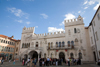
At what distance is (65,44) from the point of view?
25.4m

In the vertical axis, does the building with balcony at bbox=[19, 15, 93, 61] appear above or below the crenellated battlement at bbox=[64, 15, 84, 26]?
below

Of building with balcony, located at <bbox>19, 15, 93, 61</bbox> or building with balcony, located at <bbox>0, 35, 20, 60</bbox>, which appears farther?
building with balcony, located at <bbox>0, 35, 20, 60</bbox>

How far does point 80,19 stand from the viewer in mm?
25625

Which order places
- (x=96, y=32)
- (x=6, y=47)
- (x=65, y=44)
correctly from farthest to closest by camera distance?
(x=6, y=47), (x=65, y=44), (x=96, y=32)

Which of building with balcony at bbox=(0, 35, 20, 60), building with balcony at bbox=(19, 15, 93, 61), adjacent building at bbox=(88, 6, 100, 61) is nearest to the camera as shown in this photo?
adjacent building at bbox=(88, 6, 100, 61)

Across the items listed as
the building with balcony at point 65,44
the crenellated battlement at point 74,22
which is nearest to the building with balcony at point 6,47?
the building with balcony at point 65,44

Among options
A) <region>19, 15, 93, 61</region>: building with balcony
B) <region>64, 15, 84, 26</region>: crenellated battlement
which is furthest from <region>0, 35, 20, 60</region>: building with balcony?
<region>64, 15, 84, 26</region>: crenellated battlement

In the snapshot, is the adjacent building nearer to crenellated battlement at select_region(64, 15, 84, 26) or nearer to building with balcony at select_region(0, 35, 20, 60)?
crenellated battlement at select_region(64, 15, 84, 26)

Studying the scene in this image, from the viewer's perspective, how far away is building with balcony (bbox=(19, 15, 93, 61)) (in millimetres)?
23406

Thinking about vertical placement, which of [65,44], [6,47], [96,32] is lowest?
[6,47]

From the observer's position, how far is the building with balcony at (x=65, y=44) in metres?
23.4

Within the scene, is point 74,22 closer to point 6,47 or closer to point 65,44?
point 65,44

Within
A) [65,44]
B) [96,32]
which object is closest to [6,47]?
[65,44]

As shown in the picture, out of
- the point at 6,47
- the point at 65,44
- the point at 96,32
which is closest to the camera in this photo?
the point at 96,32
